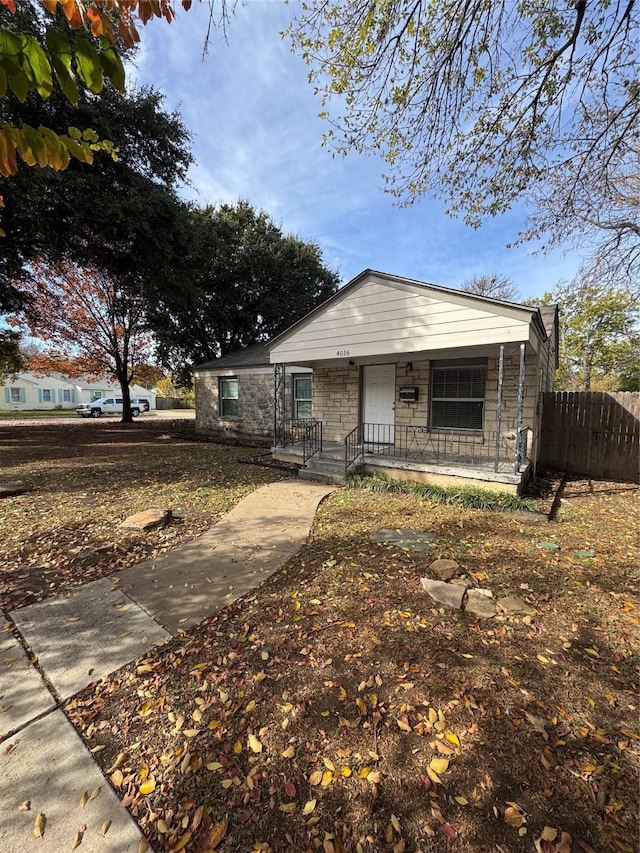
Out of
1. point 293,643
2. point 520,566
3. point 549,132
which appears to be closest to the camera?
point 293,643

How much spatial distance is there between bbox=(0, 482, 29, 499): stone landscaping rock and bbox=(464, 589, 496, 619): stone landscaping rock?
711cm

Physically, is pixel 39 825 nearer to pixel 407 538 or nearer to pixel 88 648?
pixel 88 648

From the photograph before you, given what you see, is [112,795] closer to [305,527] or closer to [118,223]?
[305,527]

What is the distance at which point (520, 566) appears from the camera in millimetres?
3793

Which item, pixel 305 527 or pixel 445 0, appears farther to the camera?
pixel 305 527

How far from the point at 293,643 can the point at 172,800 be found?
1.12 m

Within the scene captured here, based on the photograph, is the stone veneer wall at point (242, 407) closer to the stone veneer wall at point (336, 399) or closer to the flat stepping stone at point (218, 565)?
the stone veneer wall at point (336, 399)

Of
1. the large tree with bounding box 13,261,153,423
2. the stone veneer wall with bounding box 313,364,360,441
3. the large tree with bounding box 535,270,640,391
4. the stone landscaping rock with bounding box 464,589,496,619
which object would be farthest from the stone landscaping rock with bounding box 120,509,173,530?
the large tree with bounding box 535,270,640,391

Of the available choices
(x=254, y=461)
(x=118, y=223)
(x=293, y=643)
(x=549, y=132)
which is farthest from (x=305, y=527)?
(x=118, y=223)

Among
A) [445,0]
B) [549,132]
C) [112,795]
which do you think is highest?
[445,0]

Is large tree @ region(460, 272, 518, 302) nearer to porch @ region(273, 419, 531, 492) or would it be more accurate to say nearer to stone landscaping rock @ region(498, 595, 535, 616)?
porch @ region(273, 419, 531, 492)

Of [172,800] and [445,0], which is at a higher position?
[445,0]

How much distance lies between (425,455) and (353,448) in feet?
5.61

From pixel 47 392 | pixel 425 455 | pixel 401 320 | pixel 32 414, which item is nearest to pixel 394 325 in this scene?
pixel 401 320
